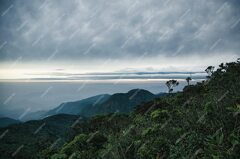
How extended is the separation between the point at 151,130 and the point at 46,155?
8.75 meters

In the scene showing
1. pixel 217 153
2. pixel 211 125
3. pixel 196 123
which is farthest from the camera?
pixel 196 123

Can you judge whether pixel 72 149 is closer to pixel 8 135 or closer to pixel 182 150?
pixel 182 150

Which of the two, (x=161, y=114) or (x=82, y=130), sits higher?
(x=161, y=114)

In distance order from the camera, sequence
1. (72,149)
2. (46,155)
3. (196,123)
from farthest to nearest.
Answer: (46,155), (72,149), (196,123)

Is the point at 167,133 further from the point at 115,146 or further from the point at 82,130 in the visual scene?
the point at 82,130

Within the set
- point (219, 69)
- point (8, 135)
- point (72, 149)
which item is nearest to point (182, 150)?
point (72, 149)

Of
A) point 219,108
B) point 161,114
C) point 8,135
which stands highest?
point 219,108

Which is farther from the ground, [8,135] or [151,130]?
[151,130]

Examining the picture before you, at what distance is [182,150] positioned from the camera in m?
→ 8.13

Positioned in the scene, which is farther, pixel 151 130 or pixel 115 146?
pixel 151 130

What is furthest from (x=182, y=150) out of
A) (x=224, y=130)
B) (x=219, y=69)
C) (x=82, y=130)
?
(x=219, y=69)

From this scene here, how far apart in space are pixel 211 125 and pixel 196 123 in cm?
82

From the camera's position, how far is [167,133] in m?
11.6

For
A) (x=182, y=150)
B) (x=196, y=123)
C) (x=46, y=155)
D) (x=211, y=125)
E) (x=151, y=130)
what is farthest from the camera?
(x=46, y=155)
